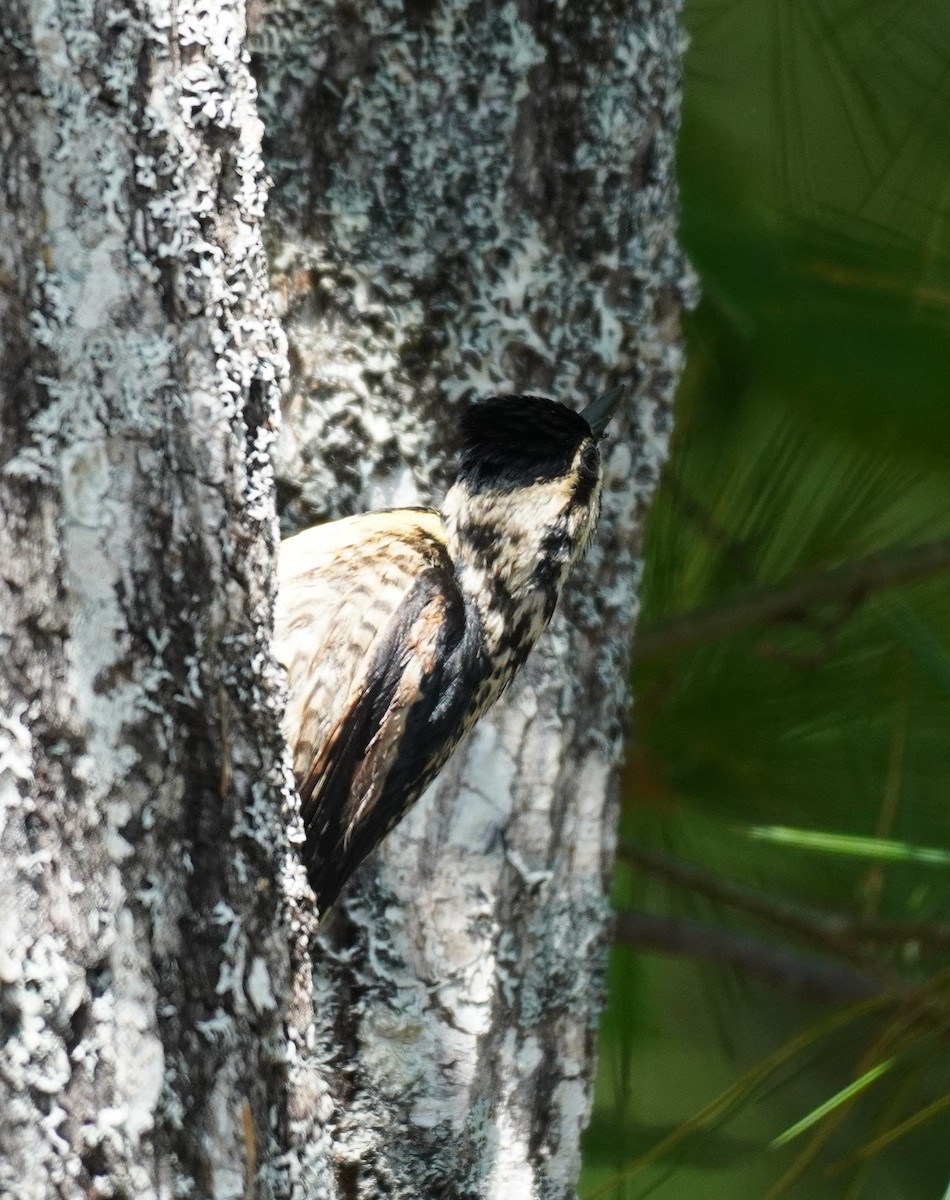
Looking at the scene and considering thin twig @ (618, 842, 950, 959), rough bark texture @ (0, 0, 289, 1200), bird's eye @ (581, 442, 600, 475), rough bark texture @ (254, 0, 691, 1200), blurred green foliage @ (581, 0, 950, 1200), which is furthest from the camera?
thin twig @ (618, 842, 950, 959)

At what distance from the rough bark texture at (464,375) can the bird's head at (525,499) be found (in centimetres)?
6

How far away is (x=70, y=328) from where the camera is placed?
0.99 m

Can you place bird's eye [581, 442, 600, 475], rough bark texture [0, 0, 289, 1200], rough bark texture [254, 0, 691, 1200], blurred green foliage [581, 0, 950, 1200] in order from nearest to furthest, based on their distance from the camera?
rough bark texture [0, 0, 289, 1200] < rough bark texture [254, 0, 691, 1200] < bird's eye [581, 442, 600, 475] < blurred green foliage [581, 0, 950, 1200]

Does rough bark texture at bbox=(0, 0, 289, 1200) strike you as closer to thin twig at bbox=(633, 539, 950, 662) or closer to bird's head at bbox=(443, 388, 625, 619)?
bird's head at bbox=(443, 388, 625, 619)

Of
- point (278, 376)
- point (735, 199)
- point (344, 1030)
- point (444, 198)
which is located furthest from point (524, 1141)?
point (735, 199)

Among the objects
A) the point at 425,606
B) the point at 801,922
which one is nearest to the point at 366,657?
the point at 425,606

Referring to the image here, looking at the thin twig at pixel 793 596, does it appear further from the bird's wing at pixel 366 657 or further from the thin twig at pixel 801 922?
the bird's wing at pixel 366 657

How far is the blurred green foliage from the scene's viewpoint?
2.14 metres

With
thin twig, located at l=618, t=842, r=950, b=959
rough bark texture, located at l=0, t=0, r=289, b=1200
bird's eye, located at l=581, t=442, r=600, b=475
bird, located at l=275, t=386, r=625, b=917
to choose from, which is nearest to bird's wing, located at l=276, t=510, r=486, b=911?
bird, located at l=275, t=386, r=625, b=917

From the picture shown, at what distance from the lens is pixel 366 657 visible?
5.80 ft

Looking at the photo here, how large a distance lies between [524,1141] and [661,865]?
0.67 meters

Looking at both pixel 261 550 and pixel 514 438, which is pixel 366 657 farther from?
pixel 261 550

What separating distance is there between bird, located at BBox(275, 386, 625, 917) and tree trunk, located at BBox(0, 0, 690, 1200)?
5 centimetres

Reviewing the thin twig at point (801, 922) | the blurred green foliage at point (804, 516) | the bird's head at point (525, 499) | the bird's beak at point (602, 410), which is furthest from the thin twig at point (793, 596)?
the bird's beak at point (602, 410)
